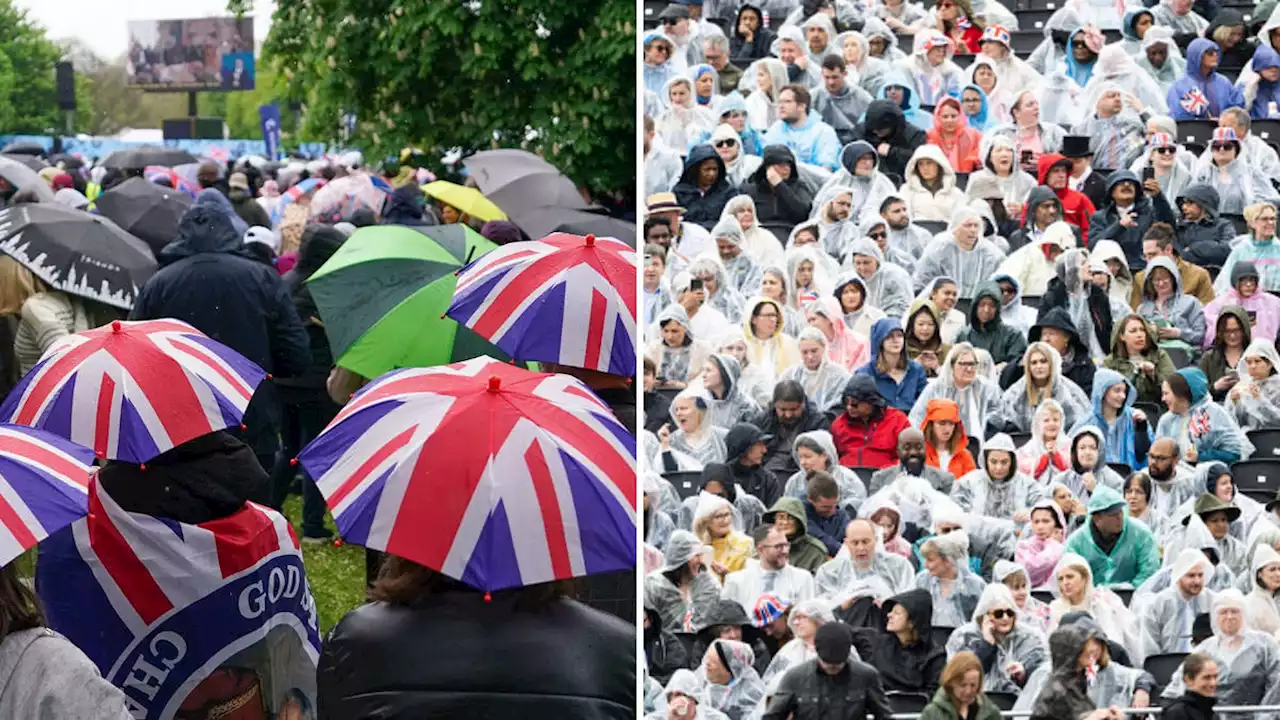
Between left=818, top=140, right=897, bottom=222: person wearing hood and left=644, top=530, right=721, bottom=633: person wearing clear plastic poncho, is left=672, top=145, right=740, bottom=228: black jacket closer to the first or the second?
left=818, top=140, right=897, bottom=222: person wearing hood

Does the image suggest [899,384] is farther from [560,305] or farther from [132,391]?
[132,391]

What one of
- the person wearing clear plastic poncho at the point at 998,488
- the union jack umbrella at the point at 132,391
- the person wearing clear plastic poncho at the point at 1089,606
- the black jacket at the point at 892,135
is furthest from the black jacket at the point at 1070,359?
the union jack umbrella at the point at 132,391

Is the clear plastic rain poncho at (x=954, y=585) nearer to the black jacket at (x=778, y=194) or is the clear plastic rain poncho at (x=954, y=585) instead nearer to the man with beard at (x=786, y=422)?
the man with beard at (x=786, y=422)

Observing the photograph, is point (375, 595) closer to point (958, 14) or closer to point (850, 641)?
point (850, 641)

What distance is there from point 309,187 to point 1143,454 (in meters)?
6.65

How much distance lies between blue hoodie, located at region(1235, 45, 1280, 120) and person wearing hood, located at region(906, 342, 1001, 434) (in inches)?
178

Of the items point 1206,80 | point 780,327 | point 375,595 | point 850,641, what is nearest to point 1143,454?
point 780,327

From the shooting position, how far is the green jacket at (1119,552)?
8.77 m

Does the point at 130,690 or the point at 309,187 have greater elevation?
the point at 130,690

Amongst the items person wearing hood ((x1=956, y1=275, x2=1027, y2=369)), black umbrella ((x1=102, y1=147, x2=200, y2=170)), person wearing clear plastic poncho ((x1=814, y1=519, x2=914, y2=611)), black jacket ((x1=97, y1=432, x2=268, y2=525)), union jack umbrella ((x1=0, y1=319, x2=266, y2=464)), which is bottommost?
black umbrella ((x1=102, y1=147, x2=200, y2=170))

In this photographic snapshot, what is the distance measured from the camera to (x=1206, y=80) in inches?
528

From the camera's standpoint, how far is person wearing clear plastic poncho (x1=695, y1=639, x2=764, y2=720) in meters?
7.10

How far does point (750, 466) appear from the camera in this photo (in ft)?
26.6

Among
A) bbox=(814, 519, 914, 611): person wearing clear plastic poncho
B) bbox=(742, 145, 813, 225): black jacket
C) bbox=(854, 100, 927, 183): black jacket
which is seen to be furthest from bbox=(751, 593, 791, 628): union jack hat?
bbox=(854, 100, 927, 183): black jacket
